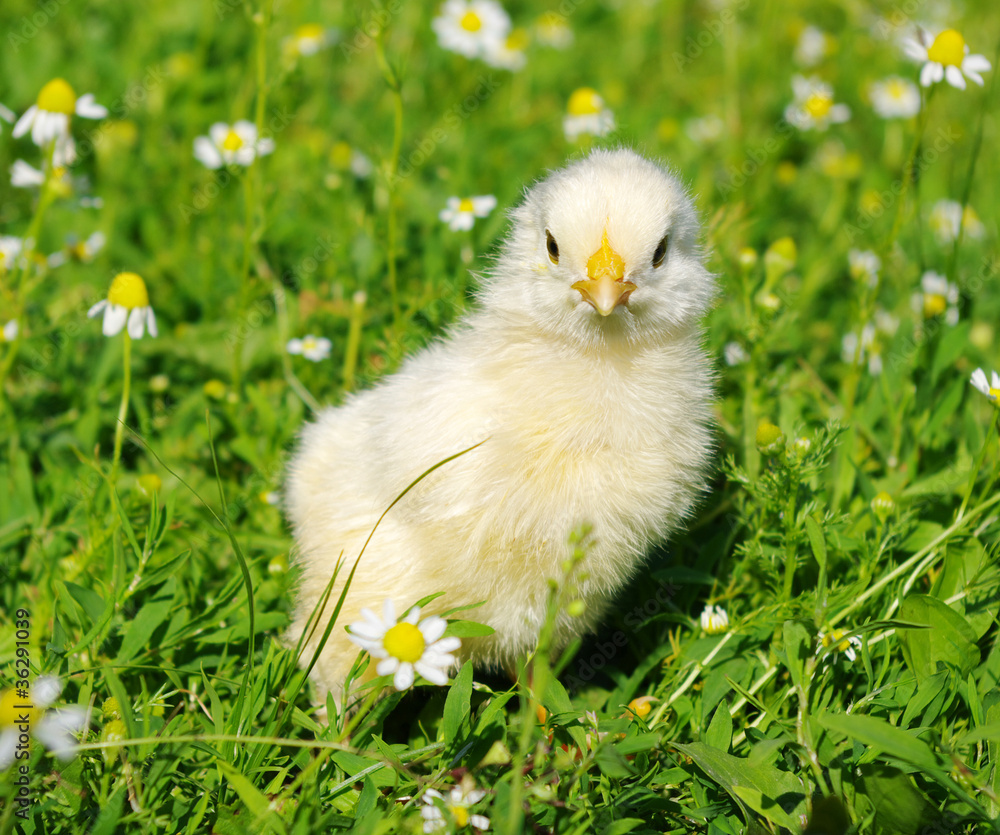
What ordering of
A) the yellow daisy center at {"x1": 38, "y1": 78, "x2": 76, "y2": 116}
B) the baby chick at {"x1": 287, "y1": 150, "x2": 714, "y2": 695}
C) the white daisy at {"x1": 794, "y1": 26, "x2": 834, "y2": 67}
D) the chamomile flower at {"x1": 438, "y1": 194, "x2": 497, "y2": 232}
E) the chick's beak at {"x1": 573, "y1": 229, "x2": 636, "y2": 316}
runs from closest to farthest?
the chick's beak at {"x1": 573, "y1": 229, "x2": 636, "y2": 316}
the baby chick at {"x1": 287, "y1": 150, "x2": 714, "y2": 695}
the yellow daisy center at {"x1": 38, "y1": 78, "x2": 76, "y2": 116}
the chamomile flower at {"x1": 438, "y1": 194, "x2": 497, "y2": 232}
the white daisy at {"x1": 794, "y1": 26, "x2": 834, "y2": 67}

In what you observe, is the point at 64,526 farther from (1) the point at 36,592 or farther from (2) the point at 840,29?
(2) the point at 840,29

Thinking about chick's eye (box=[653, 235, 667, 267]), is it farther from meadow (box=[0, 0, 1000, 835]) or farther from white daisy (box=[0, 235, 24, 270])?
white daisy (box=[0, 235, 24, 270])

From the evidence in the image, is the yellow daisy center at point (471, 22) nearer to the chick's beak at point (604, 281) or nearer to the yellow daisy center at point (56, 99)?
the yellow daisy center at point (56, 99)

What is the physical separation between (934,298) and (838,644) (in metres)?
2.23

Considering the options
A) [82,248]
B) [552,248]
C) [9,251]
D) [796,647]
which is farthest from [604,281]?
[82,248]

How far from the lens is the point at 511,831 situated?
1641 millimetres

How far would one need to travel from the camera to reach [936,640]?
100.0 inches

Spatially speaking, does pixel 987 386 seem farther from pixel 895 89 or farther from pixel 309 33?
pixel 309 33

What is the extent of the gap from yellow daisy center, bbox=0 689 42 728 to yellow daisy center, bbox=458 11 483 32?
4396 millimetres

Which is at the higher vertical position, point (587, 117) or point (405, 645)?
point (587, 117)

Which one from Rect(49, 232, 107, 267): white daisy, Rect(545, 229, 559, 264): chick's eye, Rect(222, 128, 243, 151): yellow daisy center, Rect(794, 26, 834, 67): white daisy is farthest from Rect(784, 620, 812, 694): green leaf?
Rect(794, 26, 834, 67): white daisy

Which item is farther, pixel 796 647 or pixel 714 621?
pixel 714 621

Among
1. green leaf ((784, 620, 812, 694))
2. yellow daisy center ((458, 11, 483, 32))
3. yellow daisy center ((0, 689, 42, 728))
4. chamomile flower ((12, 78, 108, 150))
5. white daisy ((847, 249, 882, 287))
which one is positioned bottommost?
yellow daisy center ((0, 689, 42, 728))

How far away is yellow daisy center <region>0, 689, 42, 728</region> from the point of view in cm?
214
